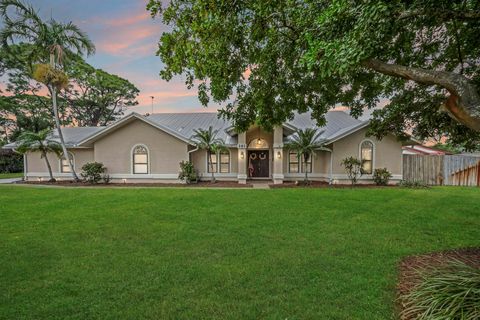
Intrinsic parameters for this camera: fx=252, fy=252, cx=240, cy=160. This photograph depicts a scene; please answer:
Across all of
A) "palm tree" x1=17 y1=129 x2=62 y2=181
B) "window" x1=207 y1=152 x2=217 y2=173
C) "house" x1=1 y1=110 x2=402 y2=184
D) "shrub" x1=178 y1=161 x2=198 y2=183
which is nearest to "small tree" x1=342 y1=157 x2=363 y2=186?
"house" x1=1 y1=110 x2=402 y2=184

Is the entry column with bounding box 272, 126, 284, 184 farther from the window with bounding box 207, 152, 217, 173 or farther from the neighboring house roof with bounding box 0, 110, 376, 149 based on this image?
the window with bounding box 207, 152, 217, 173

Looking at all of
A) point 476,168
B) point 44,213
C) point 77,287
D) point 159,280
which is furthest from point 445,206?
point 44,213

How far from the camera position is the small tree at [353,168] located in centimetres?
1536

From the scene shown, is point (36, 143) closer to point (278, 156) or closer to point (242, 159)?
point (242, 159)

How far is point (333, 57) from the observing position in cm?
323

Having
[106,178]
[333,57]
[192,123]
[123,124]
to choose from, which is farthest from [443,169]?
[106,178]

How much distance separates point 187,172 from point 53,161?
11.0m

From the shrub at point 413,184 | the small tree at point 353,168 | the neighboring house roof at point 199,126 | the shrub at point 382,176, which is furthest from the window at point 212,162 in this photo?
the shrub at point 413,184

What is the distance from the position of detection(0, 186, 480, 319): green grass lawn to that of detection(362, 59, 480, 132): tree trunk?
2615 mm

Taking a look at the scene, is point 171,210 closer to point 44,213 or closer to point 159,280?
point 44,213

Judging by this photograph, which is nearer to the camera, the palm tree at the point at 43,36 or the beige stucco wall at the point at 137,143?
the palm tree at the point at 43,36

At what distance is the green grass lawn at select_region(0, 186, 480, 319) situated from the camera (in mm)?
3467

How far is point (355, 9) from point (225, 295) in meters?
4.31

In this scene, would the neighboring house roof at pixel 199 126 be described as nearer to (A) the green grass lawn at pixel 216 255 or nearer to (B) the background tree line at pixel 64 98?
(A) the green grass lawn at pixel 216 255
